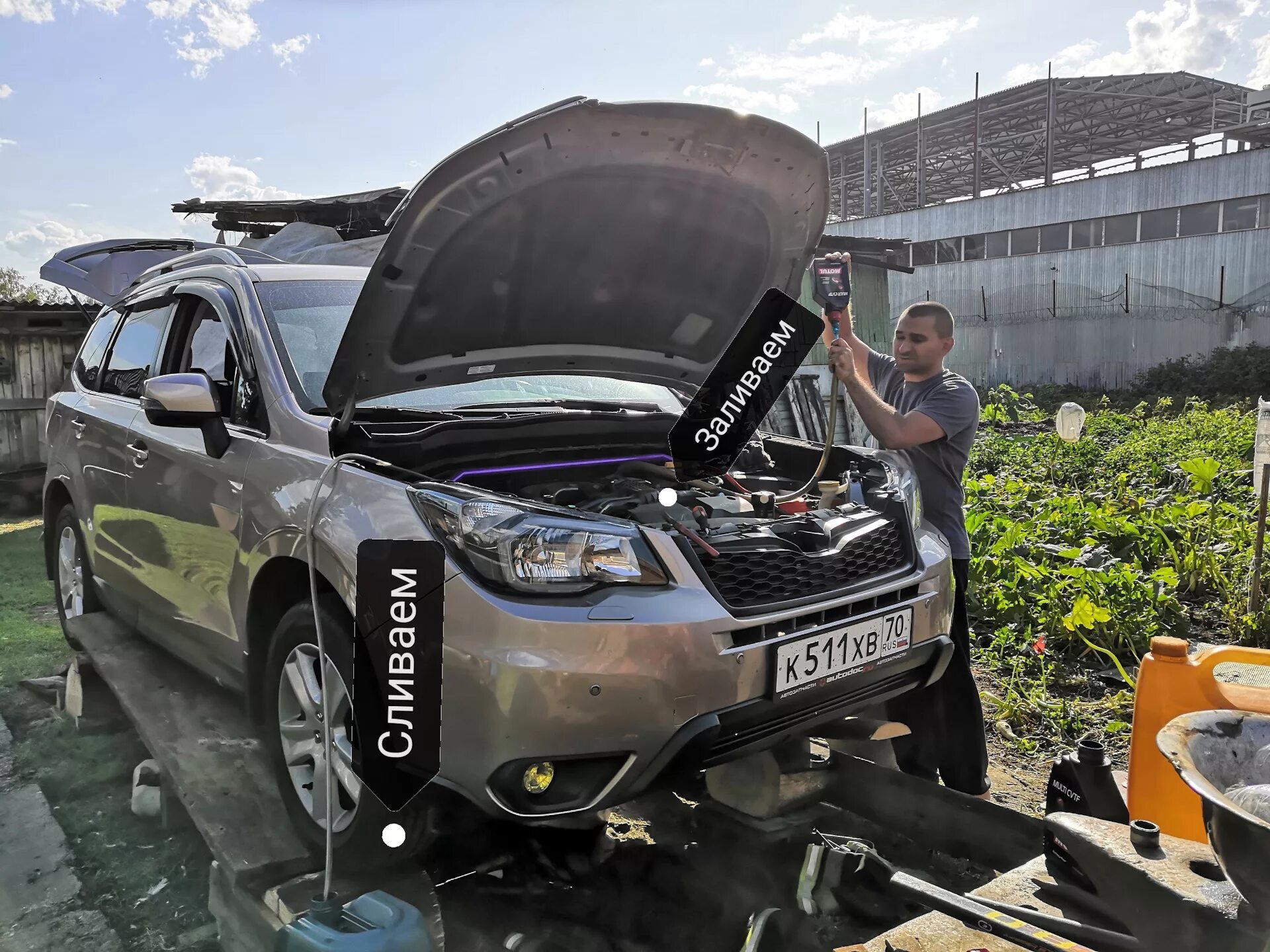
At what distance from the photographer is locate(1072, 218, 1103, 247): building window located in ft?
76.2

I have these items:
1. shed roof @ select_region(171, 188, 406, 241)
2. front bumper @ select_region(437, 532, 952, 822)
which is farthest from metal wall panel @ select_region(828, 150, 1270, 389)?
front bumper @ select_region(437, 532, 952, 822)

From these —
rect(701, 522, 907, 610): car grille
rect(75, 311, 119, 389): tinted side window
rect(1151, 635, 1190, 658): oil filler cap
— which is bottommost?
rect(1151, 635, 1190, 658): oil filler cap

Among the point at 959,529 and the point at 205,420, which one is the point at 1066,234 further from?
the point at 205,420

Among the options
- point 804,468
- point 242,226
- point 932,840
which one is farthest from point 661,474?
point 242,226

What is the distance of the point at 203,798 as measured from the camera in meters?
2.58

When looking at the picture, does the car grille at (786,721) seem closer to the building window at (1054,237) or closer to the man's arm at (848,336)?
the man's arm at (848,336)

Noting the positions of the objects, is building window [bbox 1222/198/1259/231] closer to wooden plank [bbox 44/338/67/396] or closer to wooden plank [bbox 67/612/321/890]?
wooden plank [bbox 44/338/67/396]

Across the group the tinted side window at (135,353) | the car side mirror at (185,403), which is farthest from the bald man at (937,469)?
A: the tinted side window at (135,353)

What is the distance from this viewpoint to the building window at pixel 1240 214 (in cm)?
2111

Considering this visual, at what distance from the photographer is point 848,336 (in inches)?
127

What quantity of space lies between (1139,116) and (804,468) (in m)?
29.3

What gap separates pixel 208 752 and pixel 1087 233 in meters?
25.6

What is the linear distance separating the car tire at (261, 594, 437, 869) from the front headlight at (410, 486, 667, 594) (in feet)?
1.32

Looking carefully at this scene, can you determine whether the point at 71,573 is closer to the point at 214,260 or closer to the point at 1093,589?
the point at 214,260
